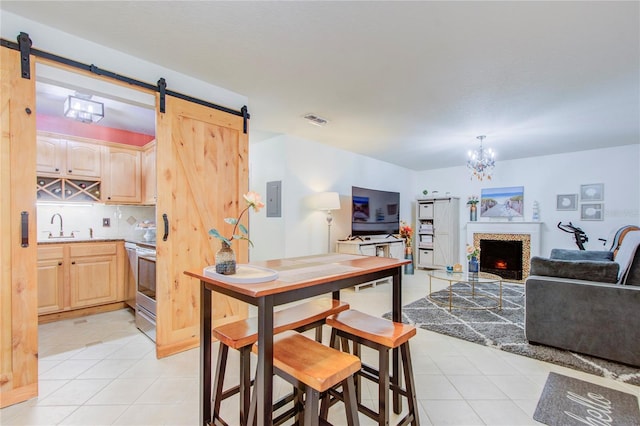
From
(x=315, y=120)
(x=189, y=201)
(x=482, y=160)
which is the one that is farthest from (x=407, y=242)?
(x=189, y=201)

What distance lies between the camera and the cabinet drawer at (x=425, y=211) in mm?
6512

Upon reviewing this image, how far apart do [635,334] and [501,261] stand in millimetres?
3810

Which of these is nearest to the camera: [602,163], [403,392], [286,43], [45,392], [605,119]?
[403,392]

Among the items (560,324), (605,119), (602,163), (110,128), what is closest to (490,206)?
(602,163)

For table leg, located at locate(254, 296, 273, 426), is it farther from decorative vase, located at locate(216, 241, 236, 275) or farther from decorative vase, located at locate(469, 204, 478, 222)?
decorative vase, located at locate(469, 204, 478, 222)

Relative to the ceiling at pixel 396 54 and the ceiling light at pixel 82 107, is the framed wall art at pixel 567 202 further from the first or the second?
the ceiling light at pixel 82 107

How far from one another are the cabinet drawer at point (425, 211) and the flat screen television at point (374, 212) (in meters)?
0.78

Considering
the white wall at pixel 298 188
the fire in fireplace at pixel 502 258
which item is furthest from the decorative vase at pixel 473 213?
the white wall at pixel 298 188

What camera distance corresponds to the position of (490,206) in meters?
6.12

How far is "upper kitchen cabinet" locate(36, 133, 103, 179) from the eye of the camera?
10.7 feet

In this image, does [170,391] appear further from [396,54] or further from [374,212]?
[374,212]

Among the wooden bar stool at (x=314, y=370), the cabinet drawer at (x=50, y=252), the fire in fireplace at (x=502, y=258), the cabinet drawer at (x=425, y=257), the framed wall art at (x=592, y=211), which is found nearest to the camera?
the wooden bar stool at (x=314, y=370)

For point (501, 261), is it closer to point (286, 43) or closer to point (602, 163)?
point (602, 163)

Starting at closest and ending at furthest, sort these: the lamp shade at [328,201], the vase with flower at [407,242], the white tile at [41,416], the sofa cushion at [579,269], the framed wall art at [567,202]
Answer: the white tile at [41,416] < the sofa cushion at [579,269] < the lamp shade at [328,201] < the framed wall art at [567,202] < the vase with flower at [407,242]
